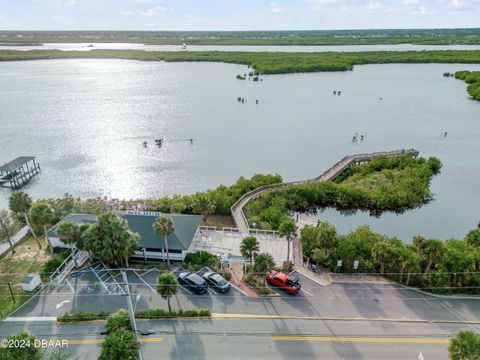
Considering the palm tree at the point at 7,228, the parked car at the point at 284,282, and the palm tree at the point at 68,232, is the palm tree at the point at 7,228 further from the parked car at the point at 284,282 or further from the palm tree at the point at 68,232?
the parked car at the point at 284,282

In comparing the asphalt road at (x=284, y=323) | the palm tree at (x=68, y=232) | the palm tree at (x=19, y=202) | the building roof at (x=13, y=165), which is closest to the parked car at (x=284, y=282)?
the asphalt road at (x=284, y=323)

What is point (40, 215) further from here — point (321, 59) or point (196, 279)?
point (321, 59)

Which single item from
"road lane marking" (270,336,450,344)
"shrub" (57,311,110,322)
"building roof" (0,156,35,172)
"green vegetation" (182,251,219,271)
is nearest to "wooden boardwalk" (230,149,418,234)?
"green vegetation" (182,251,219,271)

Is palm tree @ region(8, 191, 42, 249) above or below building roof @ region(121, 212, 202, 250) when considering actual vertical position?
above

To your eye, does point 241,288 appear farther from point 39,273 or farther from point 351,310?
point 39,273

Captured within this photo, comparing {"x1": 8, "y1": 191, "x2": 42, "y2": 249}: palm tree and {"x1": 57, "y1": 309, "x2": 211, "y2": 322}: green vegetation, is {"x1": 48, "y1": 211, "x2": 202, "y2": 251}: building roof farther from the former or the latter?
{"x1": 57, "y1": 309, "x2": 211, "y2": 322}: green vegetation

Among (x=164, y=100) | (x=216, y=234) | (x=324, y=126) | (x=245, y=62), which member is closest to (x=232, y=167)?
(x=216, y=234)
